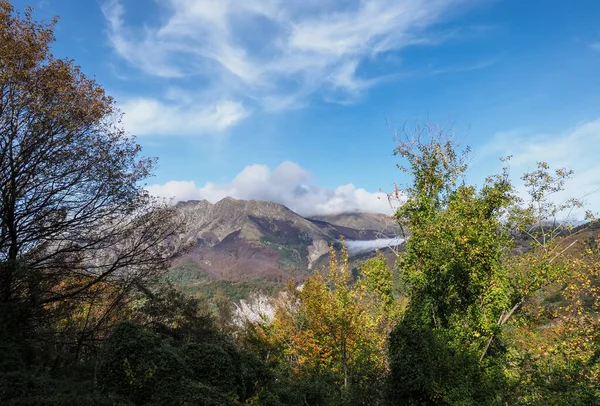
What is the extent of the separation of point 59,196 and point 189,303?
37.8ft

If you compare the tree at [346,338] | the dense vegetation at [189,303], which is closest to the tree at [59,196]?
the dense vegetation at [189,303]

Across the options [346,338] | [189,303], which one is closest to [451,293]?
[346,338]

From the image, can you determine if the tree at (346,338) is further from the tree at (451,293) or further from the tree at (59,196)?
the tree at (59,196)

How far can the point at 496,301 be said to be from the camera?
50.8 feet

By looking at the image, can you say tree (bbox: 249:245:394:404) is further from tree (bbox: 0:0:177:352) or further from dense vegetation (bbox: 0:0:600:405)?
tree (bbox: 0:0:177:352)

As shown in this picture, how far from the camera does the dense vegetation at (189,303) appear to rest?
28.9 ft

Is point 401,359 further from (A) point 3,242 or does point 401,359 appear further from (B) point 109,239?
(A) point 3,242

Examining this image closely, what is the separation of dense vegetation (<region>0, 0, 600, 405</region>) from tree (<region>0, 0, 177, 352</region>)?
0.18ft

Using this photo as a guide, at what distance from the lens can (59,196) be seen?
1162cm

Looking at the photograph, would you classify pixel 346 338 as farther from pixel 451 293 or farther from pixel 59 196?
pixel 59 196

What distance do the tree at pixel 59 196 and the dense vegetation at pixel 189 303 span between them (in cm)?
5

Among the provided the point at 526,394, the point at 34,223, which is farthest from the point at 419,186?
the point at 34,223

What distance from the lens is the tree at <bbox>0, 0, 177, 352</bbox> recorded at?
10.4 m

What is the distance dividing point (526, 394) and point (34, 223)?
16280 millimetres
